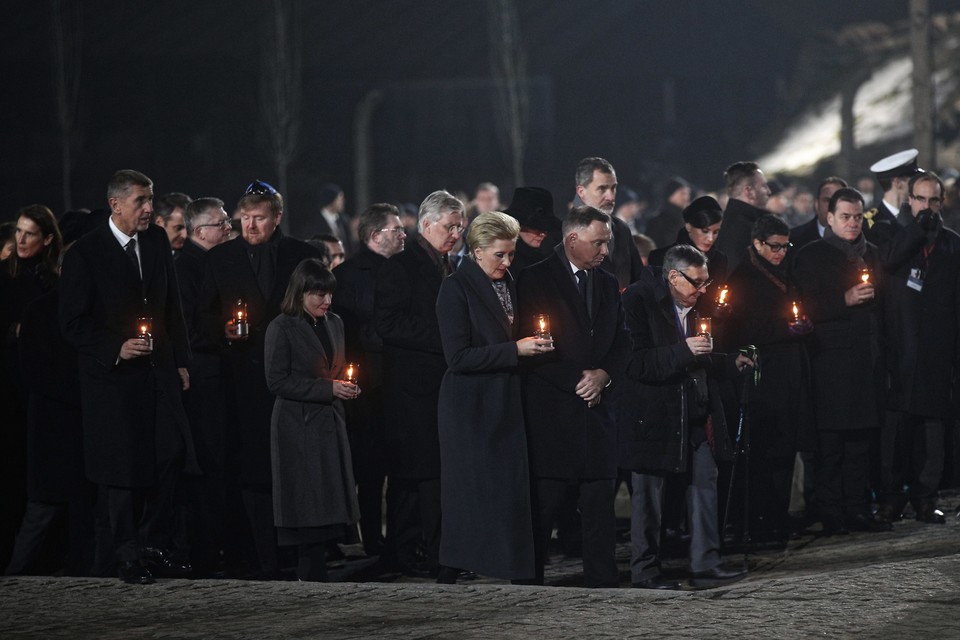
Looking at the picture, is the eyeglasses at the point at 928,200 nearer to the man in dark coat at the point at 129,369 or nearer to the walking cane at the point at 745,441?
the walking cane at the point at 745,441

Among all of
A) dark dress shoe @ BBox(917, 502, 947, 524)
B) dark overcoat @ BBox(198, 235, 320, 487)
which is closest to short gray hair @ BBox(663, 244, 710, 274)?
dark overcoat @ BBox(198, 235, 320, 487)

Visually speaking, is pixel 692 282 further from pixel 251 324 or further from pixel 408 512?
pixel 251 324

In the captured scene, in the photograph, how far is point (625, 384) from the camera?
878cm

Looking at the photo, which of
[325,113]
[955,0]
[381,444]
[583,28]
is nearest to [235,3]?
[325,113]

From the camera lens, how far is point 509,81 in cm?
3766

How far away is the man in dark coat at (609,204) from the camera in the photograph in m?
9.98

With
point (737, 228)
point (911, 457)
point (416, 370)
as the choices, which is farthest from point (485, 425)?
point (911, 457)

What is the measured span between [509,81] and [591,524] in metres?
30.2

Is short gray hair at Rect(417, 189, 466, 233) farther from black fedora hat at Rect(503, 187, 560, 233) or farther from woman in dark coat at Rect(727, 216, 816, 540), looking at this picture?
woman in dark coat at Rect(727, 216, 816, 540)

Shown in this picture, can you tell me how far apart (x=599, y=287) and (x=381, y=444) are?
2.28 metres

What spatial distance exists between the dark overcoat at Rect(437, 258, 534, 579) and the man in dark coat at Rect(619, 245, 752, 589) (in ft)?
2.77

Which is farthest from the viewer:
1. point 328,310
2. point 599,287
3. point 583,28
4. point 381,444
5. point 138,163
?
point 583,28

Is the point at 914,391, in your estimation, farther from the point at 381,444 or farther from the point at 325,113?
the point at 325,113

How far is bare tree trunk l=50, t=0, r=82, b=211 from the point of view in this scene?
34.3 m
